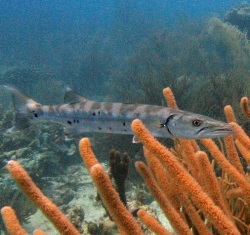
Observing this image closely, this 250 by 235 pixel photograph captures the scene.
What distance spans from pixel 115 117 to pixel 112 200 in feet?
7.97

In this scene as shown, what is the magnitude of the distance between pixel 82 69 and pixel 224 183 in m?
23.6

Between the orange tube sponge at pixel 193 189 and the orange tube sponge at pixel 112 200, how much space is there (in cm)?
32

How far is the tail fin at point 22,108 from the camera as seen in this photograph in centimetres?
490

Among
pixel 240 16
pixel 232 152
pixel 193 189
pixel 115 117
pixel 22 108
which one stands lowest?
pixel 193 189

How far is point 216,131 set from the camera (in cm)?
260

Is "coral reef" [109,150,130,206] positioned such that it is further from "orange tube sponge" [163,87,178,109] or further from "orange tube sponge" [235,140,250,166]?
"orange tube sponge" [235,140,250,166]

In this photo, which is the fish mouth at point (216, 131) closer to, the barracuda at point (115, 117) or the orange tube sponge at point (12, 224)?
the barracuda at point (115, 117)

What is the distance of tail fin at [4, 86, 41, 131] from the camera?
4.90 meters

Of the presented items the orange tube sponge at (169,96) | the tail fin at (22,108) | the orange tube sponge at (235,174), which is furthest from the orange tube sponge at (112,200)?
the tail fin at (22,108)

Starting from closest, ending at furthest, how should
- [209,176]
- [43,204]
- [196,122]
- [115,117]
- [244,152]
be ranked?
[43,204] → [209,176] → [244,152] → [196,122] → [115,117]

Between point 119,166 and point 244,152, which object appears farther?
point 119,166

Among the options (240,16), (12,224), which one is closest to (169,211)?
(12,224)

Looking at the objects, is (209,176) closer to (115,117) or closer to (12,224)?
(12,224)

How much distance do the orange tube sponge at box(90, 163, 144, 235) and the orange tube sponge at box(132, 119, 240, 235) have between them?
322 millimetres
